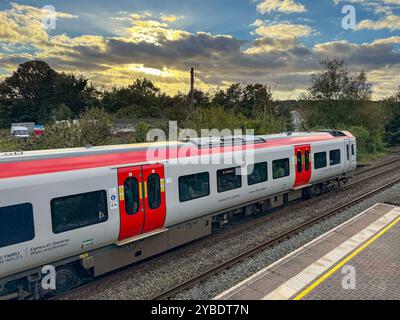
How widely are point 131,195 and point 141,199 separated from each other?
340mm

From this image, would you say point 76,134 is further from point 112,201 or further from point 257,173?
point 112,201

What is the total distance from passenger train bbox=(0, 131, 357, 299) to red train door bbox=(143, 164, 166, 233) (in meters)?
0.03

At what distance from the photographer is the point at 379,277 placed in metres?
9.28

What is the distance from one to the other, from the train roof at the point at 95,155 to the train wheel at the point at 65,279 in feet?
9.03

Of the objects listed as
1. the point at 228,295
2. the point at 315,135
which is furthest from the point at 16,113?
the point at 228,295

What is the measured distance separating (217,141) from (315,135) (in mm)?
7754

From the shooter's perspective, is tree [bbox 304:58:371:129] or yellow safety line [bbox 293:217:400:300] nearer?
yellow safety line [bbox 293:217:400:300]

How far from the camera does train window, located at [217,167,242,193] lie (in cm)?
1250

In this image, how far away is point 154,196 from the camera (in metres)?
10.3

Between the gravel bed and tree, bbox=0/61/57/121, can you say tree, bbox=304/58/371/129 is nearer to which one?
the gravel bed

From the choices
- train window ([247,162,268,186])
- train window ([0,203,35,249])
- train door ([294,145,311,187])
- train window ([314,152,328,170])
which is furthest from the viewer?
train window ([314,152,328,170])
